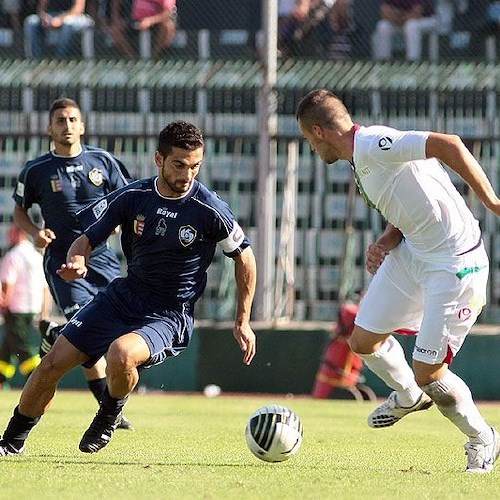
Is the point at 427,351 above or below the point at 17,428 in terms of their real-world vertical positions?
above

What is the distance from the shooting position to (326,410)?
13391mm

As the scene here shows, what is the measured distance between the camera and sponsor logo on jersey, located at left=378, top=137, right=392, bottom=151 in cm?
749

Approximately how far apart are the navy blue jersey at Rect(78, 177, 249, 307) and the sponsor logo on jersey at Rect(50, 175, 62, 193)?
2453 millimetres

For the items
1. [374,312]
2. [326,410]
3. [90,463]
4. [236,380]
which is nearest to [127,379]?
[90,463]

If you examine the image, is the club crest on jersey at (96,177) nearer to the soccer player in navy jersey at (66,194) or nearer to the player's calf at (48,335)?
the soccer player in navy jersey at (66,194)

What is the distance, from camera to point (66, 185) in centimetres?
1051

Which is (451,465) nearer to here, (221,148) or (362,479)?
(362,479)

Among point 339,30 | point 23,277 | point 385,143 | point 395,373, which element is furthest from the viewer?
point 339,30

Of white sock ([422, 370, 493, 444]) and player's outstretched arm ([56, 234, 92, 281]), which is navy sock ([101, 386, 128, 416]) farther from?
white sock ([422, 370, 493, 444])

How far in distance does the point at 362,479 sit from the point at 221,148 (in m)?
9.75

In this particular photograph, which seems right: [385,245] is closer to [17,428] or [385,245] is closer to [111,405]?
[111,405]

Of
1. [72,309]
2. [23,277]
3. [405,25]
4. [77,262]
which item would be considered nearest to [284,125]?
[405,25]

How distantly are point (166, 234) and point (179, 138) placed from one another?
1.96ft

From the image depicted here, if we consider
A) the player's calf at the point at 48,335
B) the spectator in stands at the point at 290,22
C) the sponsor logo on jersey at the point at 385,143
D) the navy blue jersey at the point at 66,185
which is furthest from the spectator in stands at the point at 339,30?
the sponsor logo on jersey at the point at 385,143
